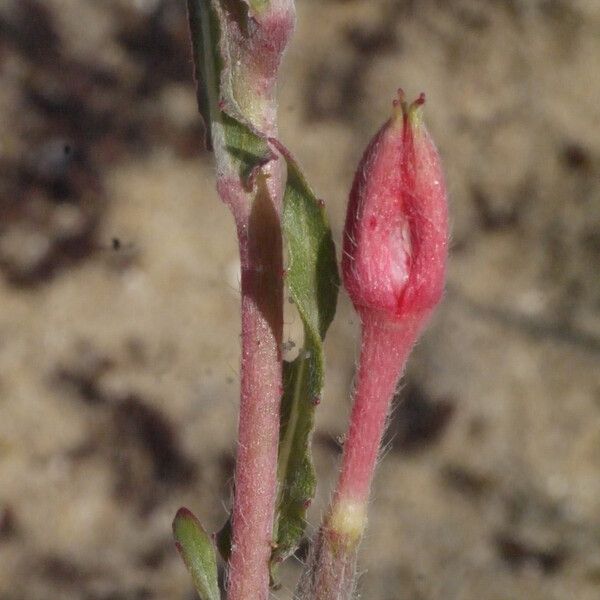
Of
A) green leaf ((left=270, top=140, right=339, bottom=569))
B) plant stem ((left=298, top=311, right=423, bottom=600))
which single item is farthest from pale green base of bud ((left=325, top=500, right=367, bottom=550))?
green leaf ((left=270, top=140, right=339, bottom=569))

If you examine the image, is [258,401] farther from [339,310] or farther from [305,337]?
[339,310]

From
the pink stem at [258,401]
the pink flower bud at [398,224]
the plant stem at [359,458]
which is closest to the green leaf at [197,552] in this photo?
the pink stem at [258,401]

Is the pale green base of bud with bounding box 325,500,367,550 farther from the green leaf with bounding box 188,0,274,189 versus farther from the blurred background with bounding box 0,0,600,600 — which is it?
the blurred background with bounding box 0,0,600,600

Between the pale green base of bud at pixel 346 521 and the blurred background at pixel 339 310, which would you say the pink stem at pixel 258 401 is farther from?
the blurred background at pixel 339 310

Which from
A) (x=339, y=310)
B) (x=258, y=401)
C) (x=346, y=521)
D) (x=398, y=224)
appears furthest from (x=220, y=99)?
(x=339, y=310)

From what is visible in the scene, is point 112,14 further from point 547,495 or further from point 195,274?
point 547,495

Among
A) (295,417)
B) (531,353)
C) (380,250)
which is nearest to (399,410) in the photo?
(531,353)

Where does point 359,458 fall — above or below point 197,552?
above
